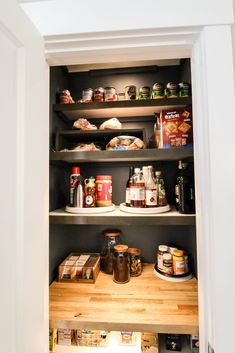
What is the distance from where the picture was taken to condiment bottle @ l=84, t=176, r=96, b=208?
42.4 inches

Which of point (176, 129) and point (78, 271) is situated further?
point (78, 271)

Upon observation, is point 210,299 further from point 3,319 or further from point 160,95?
point 160,95

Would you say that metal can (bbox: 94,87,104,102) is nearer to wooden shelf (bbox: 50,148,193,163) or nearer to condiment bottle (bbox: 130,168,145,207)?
wooden shelf (bbox: 50,148,193,163)

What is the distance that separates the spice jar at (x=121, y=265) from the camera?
1.09m

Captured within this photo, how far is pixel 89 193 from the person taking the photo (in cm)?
109

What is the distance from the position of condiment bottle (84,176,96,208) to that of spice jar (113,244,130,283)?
0.30m

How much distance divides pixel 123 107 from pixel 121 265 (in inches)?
34.0

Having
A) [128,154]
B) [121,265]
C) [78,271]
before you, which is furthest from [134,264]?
[128,154]

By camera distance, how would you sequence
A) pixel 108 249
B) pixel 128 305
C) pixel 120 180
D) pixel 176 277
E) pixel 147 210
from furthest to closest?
pixel 120 180
pixel 108 249
pixel 176 277
pixel 147 210
pixel 128 305

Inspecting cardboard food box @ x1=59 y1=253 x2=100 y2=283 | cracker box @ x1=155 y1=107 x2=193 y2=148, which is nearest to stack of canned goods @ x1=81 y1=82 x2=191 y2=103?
cracker box @ x1=155 y1=107 x2=193 y2=148

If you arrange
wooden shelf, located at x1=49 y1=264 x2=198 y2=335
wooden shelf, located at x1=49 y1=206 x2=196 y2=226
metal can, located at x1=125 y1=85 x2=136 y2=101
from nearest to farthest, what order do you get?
wooden shelf, located at x1=49 y1=264 x2=198 y2=335
wooden shelf, located at x1=49 y1=206 x2=196 y2=226
metal can, located at x1=125 y1=85 x2=136 y2=101

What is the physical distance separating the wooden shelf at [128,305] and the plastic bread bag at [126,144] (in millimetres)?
728

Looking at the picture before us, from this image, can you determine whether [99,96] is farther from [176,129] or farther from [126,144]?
[176,129]

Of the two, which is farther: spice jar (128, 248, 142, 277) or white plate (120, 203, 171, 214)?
spice jar (128, 248, 142, 277)
